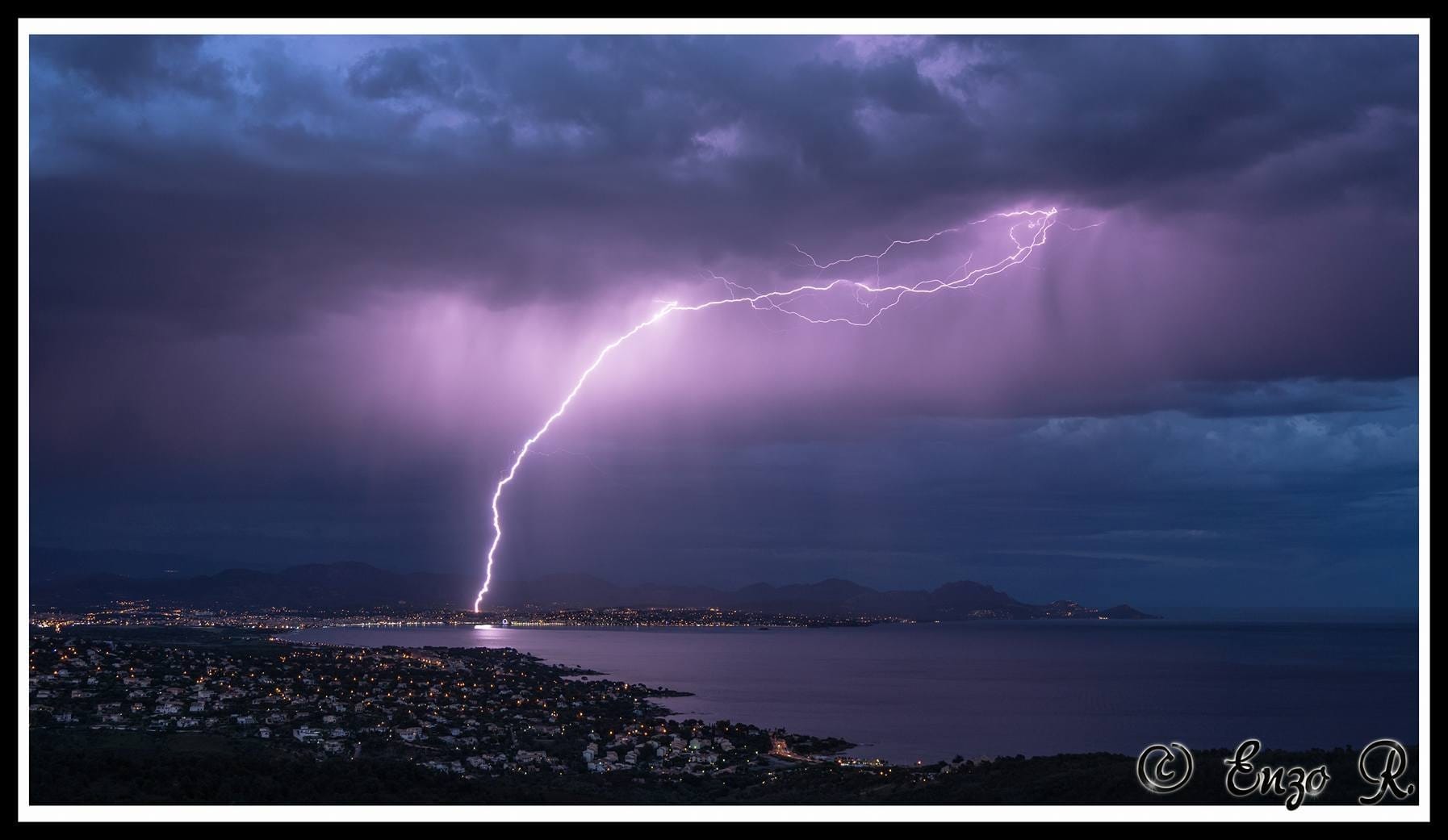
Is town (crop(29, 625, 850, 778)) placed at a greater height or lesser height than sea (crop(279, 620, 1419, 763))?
greater

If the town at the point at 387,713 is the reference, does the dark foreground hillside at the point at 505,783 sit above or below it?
above

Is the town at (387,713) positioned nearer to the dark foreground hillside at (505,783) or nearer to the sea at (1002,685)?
the dark foreground hillside at (505,783)

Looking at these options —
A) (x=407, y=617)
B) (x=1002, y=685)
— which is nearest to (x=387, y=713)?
(x=1002, y=685)

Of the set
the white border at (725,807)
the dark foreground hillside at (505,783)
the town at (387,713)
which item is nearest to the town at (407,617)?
the town at (387,713)

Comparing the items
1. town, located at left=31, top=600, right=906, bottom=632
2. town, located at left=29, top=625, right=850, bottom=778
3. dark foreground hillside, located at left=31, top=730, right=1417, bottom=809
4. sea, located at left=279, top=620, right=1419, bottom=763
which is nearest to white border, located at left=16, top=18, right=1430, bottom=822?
dark foreground hillside, located at left=31, top=730, right=1417, bottom=809

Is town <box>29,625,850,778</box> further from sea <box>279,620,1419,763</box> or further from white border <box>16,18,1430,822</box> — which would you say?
white border <box>16,18,1430,822</box>

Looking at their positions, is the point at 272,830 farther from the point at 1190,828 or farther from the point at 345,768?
the point at 345,768
